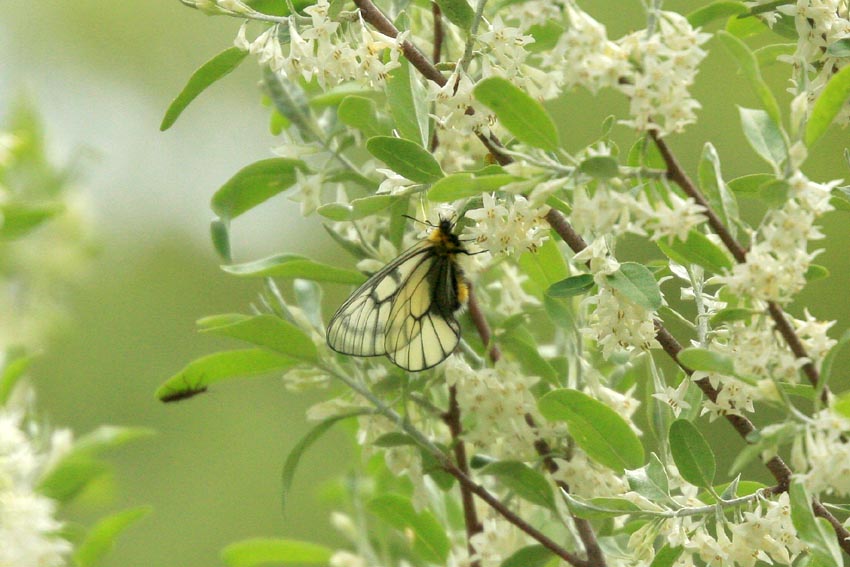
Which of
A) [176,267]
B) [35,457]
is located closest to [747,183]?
[35,457]

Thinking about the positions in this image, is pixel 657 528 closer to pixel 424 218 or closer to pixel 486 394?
pixel 486 394

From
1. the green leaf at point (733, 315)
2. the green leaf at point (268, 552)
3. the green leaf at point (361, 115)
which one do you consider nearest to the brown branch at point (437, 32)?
the green leaf at point (361, 115)

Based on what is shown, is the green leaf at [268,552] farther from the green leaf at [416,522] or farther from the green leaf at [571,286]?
the green leaf at [571,286]

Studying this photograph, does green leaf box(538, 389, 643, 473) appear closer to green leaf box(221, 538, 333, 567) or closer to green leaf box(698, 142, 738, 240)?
green leaf box(698, 142, 738, 240)

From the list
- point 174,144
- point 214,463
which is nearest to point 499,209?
point 214,463

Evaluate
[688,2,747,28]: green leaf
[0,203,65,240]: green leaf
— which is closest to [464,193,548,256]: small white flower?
[688,2,747,28]: green leaf
